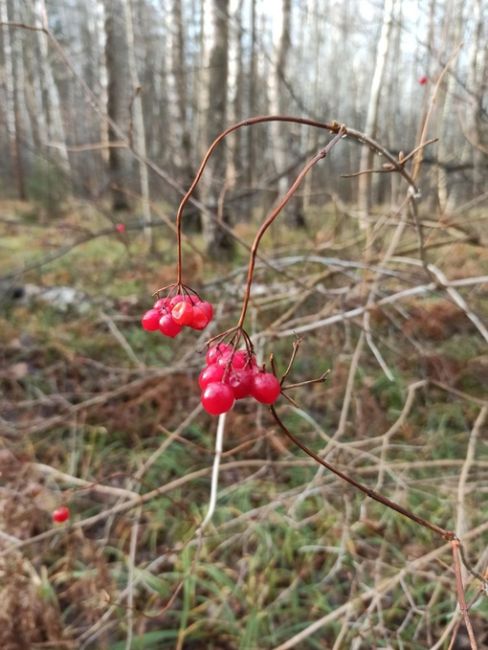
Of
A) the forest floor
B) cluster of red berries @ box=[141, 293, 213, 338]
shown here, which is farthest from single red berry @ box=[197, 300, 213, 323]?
the forest floor

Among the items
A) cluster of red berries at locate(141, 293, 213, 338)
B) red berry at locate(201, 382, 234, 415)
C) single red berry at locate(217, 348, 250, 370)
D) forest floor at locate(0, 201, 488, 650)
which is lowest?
forest floor at locate(0, 201, 488, 650)

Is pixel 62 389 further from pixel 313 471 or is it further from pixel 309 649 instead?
pixel 309 649

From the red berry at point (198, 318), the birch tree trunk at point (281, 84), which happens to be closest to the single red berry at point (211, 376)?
the red berry at point (198, 318)

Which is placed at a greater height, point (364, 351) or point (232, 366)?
point (232, 366)

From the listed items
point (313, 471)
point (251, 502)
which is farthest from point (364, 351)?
point (251, 502)

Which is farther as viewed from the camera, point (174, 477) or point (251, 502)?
point (174, 477)

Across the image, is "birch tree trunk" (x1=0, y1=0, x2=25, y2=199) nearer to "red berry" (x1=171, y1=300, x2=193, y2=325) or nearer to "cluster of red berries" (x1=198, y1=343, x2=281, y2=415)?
"red berry" (x1=171, y1=300, x2=193, y2=325)
